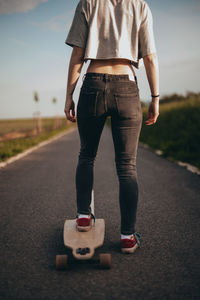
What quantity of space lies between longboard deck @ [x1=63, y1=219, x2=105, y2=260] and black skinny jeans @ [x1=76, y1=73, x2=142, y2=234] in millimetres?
179

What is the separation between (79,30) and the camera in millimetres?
2078

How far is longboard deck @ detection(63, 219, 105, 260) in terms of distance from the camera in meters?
2.00

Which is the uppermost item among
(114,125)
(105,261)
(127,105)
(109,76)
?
(109,76)

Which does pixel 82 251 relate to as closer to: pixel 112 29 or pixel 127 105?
pixel 127 105

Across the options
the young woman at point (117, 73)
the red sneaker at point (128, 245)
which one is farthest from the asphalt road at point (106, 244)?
the young woman at point (117, 73)

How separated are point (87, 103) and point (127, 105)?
0.98ft

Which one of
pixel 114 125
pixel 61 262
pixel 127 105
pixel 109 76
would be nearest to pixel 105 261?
pixel 61 262

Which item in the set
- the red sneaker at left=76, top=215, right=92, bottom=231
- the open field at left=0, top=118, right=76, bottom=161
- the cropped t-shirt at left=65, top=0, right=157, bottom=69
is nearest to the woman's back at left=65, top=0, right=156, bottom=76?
the cropped t-shirt at left=65, top=0, right=157, bottom=69

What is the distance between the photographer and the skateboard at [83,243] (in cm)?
194

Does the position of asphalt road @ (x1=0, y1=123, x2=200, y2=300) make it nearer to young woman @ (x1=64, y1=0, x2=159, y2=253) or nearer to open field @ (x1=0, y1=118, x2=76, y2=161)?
young woman @ (x1=64, y1=0, x2=159, y2=253)

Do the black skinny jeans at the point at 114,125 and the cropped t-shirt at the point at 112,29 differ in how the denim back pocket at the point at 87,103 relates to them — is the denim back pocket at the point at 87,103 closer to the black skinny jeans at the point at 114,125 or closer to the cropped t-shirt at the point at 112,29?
the black skinny jeans at the point at 114,125

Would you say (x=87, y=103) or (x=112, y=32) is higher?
(x=112, y=32)

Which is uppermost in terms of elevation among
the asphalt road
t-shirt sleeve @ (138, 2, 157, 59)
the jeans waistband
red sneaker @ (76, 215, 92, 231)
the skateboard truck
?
t-shirt sleeve @ (138, 2, 157, 59)

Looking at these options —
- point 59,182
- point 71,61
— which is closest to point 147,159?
point 59,182
